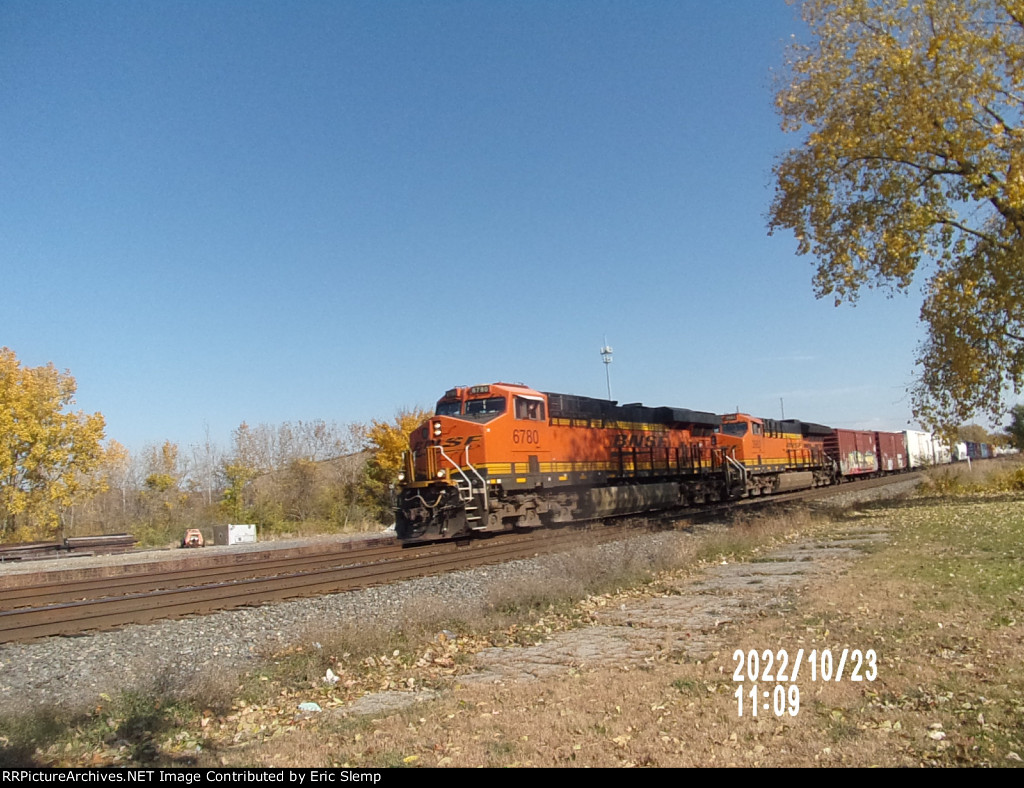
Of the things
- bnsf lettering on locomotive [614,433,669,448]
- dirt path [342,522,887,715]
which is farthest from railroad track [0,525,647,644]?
bnsf lettering on locomotive [614,433,669,448]

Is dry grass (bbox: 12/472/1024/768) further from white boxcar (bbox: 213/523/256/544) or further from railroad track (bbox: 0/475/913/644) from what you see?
white boxcar (bbox: 213/523/256/544)

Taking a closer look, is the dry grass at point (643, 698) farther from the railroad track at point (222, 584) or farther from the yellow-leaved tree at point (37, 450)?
the yellow-leaved tree at point (37, 450)

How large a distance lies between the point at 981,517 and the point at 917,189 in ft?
26.6

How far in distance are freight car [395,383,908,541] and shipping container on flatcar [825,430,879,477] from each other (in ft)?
46.1

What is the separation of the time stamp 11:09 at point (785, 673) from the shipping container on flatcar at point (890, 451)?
48.4 m

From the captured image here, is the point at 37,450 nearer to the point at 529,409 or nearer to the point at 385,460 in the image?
the point at 385,460

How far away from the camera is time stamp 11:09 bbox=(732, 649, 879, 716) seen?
5.32m

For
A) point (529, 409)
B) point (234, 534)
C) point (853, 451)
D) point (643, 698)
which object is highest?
point (529, 409)

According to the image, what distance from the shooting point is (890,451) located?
53031 mm

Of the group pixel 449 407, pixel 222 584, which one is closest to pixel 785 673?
pixel 222 584

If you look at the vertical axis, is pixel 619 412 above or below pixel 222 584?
above

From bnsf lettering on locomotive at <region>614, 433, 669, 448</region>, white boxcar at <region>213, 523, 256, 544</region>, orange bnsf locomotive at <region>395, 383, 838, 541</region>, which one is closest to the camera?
orange bnsf locomotive at <region>395, 383, 838, 541</region>

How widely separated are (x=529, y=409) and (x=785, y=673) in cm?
1417

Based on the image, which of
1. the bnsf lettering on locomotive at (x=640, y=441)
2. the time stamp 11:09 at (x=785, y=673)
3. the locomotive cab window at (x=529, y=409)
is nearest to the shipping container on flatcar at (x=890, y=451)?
the bnsf lettering on locomotive at (x=640, y=441)
